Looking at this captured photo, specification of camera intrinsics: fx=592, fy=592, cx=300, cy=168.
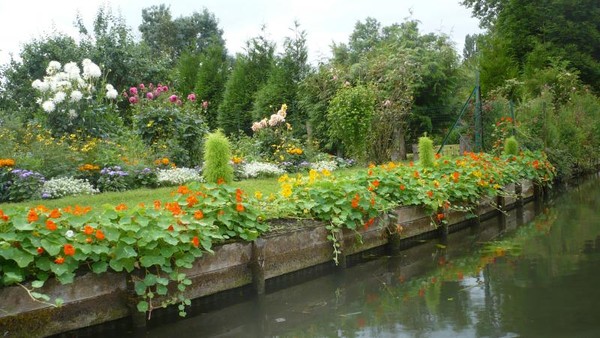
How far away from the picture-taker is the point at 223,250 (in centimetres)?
532

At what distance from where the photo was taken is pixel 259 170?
1149 centimetres

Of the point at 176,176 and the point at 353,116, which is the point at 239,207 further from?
the point at 353,116

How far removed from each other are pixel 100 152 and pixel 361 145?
6350 millimetres

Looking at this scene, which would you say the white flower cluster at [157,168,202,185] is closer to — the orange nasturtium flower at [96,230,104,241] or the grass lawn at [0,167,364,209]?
the grass lawn at [0,167,364,209]

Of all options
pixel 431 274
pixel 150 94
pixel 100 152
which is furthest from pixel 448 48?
pixel 431 274

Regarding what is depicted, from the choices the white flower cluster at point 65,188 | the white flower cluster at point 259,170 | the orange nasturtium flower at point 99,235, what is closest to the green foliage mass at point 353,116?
the white flower cluster at point 259,170

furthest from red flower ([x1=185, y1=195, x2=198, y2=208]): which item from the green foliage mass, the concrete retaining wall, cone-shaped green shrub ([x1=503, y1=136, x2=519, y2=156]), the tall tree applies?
the tall tree

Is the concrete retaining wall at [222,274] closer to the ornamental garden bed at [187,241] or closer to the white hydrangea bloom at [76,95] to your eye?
the ornamental garden bed at [187,241]

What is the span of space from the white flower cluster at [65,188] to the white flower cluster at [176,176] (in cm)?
114

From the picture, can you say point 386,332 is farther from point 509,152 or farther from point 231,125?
point 231,125

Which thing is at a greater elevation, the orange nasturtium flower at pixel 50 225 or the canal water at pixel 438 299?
the orange nasturtium flower at pixel 50 225

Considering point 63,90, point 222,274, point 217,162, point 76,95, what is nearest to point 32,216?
point 222,274

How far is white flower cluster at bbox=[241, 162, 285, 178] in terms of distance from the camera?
11336 millimetres

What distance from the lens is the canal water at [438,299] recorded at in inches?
181
